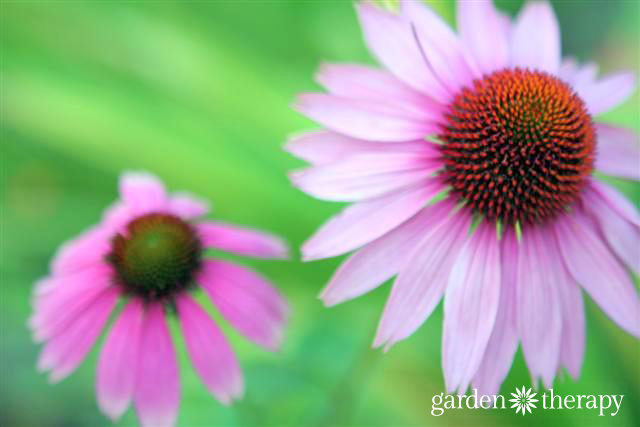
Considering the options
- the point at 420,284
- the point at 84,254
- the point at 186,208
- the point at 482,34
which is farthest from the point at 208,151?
the point at 420,284

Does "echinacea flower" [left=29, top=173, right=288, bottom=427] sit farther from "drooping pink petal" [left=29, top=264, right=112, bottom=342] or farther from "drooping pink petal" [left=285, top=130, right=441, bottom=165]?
"drooping pink petal" [left=285, top=130, right=441, bottom=165]

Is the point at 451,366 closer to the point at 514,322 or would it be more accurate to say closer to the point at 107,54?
the point at 514,322

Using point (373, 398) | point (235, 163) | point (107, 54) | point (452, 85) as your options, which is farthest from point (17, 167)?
point (452, 85)

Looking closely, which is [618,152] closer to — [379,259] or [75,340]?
[379,259]

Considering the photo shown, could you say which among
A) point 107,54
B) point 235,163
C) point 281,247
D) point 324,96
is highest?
point 107,54

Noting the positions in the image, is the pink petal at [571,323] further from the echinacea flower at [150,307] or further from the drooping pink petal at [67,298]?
the drooping pink petal at [67,298]

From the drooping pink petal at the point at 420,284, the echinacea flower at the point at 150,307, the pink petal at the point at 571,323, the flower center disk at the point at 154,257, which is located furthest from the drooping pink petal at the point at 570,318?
the flower center disk at the point at 154,257
